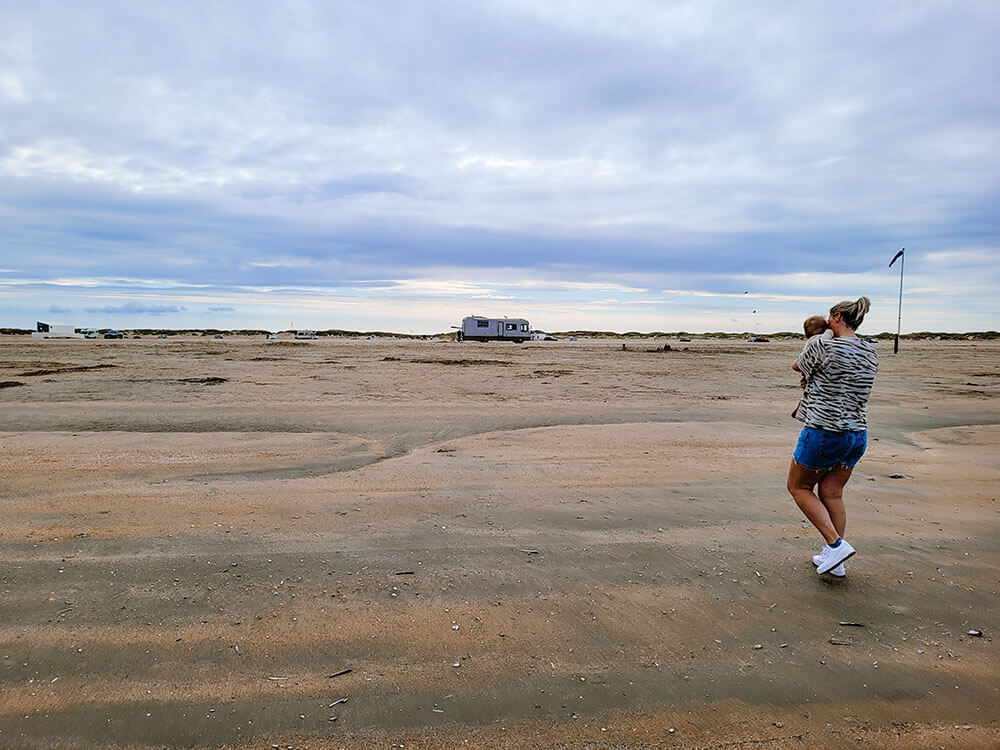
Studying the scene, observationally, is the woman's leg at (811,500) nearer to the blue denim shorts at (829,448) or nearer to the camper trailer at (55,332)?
the blue denim shorts at (829,448)

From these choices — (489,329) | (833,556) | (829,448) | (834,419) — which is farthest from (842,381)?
(489,329)

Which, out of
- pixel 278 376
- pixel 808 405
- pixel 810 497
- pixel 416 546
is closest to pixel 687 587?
pixel 810 497

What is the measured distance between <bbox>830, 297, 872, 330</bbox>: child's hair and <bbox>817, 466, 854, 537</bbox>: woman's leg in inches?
41.8

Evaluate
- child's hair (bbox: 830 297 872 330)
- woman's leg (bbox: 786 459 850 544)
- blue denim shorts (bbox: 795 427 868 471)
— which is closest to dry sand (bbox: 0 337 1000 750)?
woman's leg (bbox: 786 459 850 544)

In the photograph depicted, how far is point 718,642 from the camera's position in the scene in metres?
3.50

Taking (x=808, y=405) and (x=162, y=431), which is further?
(x=162, y=431)

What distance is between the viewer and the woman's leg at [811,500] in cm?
429

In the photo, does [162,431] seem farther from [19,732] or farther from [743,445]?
[743,445]

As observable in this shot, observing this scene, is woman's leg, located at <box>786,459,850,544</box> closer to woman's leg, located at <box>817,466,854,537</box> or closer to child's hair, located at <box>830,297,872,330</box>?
woman's leg, located at <box>817,466,854,537</box>

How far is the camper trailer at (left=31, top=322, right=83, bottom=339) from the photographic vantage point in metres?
65.5

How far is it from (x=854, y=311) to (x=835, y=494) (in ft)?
4.41

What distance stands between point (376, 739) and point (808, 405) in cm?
356

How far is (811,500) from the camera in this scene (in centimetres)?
436

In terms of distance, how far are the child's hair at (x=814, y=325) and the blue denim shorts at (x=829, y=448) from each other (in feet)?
2.62
